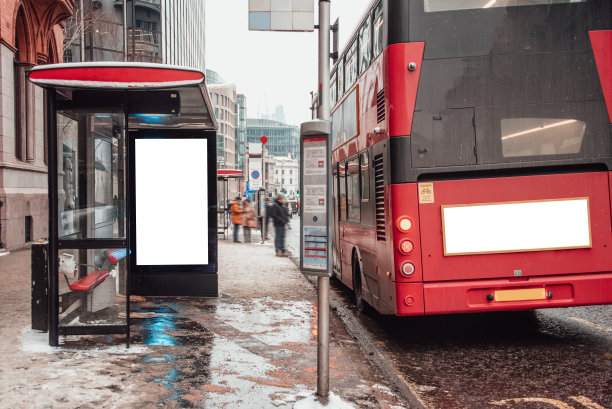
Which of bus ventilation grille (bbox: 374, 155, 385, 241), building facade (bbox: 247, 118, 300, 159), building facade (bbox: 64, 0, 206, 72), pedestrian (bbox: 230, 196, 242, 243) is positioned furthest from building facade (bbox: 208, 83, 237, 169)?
bus ventilation grille (bbox: 374, 155, 385, 241)

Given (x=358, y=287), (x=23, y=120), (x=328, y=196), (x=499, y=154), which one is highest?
(x=23, y=120)

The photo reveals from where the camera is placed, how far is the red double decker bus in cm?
652

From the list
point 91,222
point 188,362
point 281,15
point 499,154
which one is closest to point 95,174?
point 91,222

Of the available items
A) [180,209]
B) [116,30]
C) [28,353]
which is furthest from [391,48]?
[116,30]

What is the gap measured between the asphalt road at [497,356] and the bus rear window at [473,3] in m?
3.80

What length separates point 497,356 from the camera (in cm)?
674

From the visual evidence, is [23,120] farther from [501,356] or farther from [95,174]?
[501,356]

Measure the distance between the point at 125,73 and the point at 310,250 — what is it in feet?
8.29

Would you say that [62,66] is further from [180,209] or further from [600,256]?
[600,256]

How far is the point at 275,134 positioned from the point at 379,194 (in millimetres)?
181982

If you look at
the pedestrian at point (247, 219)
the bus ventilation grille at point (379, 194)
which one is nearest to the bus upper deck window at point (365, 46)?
the bus ventilation grille at point (379, 194)

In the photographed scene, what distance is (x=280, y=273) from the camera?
558 inches

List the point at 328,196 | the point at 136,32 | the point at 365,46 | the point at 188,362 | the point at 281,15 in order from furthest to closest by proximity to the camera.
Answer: the point at 136,32 → the point at 365,46 → the point at 188,362 → the point at 281,15 → the point at 328,196

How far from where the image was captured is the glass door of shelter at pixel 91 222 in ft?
20.5
